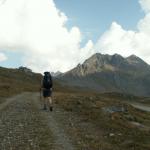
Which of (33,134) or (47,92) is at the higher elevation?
(47,92)

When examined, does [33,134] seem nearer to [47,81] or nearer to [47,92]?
[47,81]

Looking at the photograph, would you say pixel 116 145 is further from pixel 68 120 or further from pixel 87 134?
pixel 68 120

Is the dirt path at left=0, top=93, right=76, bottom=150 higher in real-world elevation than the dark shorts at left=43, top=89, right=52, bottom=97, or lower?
lower

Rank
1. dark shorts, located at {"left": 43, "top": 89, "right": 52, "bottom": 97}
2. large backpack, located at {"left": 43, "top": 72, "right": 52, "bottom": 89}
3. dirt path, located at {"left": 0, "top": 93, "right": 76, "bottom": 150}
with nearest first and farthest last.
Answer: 1. dirt path, located at {"left": 0, "top": 93, "right": 76, "bottom": 150}
2. large backpack, located at {"left": 43, "top": 72, "right": 52, "bottom": 89}
3. dark shorts, located at {"left": 43, "top": 89, "right": 52, "bottom": 97}

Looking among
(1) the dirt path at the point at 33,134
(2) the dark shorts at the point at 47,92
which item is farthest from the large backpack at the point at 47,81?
(1) the dirt path at the point at 33,134

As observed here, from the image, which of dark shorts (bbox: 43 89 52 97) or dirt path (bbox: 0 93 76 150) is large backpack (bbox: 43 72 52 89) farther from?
dirt path (bbox: 0 93 76 150)

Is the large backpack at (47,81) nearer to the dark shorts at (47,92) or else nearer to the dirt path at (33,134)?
the dark shorts at (47,92)

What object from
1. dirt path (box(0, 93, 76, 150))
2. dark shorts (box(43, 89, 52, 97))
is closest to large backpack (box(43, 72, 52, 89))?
dark shorts (box(43, 89, 52, 97))

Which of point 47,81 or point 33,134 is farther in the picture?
point 47,81

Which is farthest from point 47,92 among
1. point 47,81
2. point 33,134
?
point 33,134

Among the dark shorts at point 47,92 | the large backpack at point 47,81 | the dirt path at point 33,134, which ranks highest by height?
the large backpack at point 47,81

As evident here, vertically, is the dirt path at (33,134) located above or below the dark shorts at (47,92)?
below

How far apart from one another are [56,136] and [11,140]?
2.52 metres

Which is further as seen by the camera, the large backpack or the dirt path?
the large backpack
